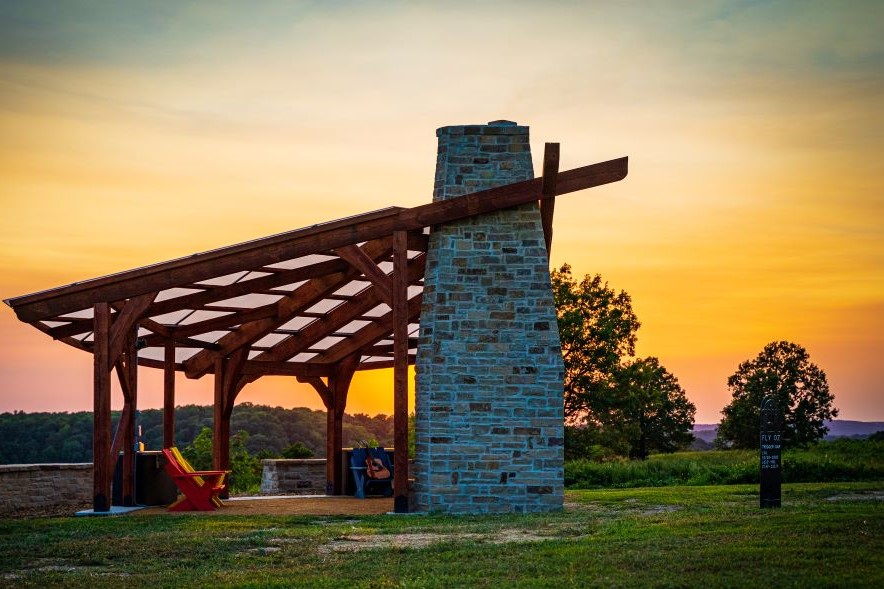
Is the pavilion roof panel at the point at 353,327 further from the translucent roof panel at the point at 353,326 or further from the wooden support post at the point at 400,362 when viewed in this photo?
the wooden support post at the point at 400,362

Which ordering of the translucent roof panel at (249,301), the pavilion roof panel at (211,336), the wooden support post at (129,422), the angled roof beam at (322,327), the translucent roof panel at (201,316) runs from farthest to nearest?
1. the pavilion roof panel at (211,336)
2. the angled roof beam at (322,327)
3. the translucent roof panel at (201,316)
4. the translucent roof panel at (249,301)
5. the wooden support post at (129,422)

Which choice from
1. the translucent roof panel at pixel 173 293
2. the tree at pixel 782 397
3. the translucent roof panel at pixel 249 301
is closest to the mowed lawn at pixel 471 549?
the translucent roof panel at pixel 173 293

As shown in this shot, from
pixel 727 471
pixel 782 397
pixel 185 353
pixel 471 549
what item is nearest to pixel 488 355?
pixel 471 549

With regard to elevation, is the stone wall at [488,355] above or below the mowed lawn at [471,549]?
above

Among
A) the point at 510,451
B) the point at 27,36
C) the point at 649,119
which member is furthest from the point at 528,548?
the point at 27,36

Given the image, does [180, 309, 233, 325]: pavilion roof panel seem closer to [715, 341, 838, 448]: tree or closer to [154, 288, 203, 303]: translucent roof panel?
[154, 288, 203, 303]: translucent roof panel

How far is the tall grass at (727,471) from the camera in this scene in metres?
20.1

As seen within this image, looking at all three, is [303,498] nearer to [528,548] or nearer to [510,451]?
[510,451]

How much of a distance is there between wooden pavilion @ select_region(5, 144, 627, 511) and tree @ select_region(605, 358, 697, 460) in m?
16.6

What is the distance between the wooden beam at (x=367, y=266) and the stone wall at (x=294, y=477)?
7764 millimetres

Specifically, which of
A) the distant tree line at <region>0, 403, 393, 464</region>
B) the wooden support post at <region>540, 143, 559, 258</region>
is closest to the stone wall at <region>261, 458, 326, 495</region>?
the wooden support post at <region>540, 143, 559, 258</region>

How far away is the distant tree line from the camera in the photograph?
34.2m

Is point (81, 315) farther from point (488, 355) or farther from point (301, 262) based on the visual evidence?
point (488, 355)

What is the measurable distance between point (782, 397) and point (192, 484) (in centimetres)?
2761
